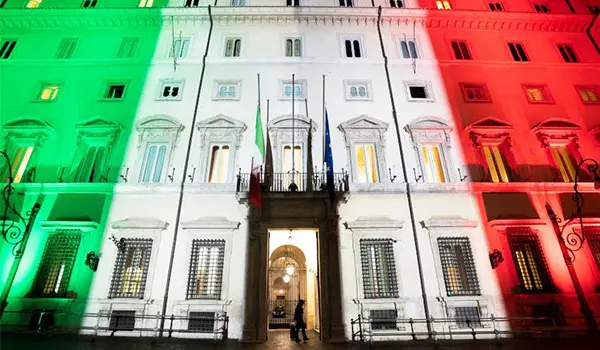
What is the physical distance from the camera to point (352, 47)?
53.4 ft

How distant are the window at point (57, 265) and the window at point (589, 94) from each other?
23.2 metres

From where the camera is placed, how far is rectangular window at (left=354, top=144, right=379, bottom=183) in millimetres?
13141

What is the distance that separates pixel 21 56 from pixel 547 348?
24.5m

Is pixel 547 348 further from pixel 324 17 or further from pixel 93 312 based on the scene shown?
pixel 324 17

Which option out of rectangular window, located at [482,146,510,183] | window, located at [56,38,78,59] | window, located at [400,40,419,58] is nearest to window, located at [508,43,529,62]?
window, located at [400,40,419,58]

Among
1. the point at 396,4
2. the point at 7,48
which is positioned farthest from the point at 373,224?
the point at 7,48

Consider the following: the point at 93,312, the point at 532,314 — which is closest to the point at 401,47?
the point at 532,314

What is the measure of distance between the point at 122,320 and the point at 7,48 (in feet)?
51.1

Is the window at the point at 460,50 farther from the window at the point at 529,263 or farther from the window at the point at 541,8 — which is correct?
the window at the point at 529,263

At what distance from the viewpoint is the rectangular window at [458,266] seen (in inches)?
447

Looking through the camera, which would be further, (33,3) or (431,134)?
(33,3)

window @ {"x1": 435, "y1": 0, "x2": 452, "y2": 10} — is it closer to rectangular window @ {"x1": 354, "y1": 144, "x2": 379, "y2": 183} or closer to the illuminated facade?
the illuminated facade

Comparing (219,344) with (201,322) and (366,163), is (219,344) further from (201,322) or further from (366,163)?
(366,163)

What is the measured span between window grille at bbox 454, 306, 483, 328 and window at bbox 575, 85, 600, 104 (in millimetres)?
11939
